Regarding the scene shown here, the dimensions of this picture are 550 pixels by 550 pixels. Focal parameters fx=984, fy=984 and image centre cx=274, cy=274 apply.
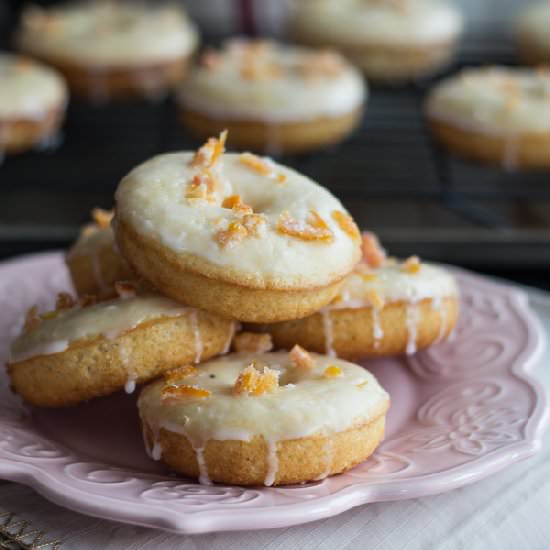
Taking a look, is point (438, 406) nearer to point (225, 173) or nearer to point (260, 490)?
point (260, 490)

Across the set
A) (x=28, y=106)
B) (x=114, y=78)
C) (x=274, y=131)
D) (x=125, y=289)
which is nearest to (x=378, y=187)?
(x=274, y=131)

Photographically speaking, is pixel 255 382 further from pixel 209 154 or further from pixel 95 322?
pixel 209 154

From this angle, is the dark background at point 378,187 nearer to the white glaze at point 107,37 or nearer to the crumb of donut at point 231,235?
the white glaze at point 107,37

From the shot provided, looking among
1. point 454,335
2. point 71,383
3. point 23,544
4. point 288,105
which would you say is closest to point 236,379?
point 71,383

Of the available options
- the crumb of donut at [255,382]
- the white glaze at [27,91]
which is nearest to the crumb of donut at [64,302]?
the crumb of donut at [255,382]

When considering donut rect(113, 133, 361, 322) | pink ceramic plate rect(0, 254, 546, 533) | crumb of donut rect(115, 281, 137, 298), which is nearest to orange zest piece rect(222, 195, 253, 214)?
donut rect(113, 133, 361, 322)

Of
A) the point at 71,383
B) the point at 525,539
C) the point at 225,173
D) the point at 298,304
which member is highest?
the point at 225,173
